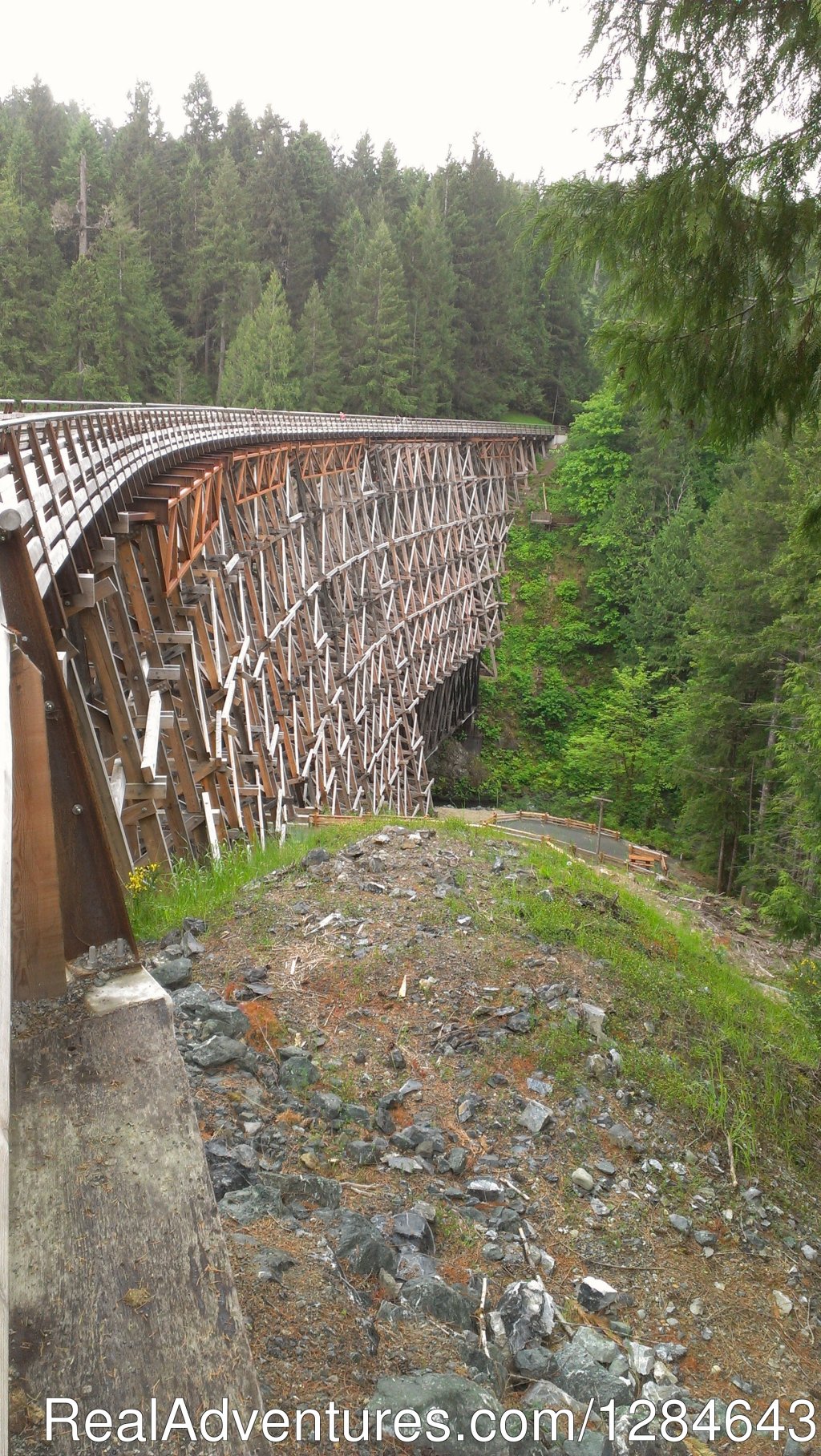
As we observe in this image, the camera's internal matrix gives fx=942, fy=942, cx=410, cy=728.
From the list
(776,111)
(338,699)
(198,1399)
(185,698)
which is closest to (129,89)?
(338,699)

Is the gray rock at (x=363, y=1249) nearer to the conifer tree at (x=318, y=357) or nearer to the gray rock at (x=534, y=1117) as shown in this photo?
the gray rock at (x=534, y=1117)

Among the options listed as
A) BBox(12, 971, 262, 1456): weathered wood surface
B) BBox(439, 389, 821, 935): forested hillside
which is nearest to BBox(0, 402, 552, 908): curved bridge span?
BBox(12, 971, 262, 1456): weathered wood surface

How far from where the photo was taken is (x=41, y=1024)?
7.48 feet

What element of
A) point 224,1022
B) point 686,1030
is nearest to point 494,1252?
point 224,1022

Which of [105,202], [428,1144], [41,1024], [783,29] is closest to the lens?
[41,1024]

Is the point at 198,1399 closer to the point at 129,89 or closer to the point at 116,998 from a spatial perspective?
the point at 116,998

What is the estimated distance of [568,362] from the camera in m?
58.7

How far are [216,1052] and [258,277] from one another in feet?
166

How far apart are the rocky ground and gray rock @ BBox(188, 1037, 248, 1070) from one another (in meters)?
0.01

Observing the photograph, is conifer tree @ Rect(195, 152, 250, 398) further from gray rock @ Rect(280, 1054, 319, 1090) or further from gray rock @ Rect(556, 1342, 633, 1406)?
gray rock @ Rect(556, 1342, 633, 1406)

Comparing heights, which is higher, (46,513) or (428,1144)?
(46,513)

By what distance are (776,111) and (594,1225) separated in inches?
194

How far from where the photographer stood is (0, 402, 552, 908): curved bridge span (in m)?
6.14

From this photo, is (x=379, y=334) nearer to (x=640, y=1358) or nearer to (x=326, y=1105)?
(x=326, y=1105)
